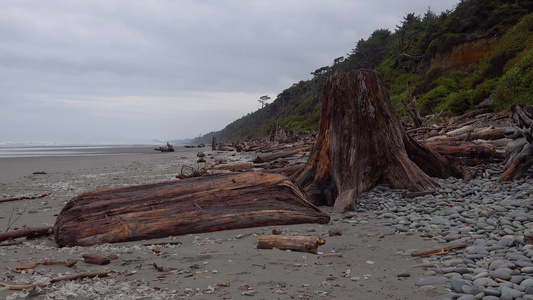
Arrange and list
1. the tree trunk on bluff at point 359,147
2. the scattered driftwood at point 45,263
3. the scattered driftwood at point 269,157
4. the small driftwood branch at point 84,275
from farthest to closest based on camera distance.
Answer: the scattered driftwood at point 269,157
the tree trunk on bluff at point 359,147
the scattered driftwood at point 45,263
the small driftwood branch at point 84,275

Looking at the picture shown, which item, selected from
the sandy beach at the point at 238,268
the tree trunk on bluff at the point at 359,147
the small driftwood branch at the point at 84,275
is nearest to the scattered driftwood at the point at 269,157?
the tree trunk on bluff at the point at 359,147

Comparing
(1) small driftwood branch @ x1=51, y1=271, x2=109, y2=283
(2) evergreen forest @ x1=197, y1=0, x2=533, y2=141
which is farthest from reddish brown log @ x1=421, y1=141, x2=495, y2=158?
(1) small driftwood branch @ x1=51, y1=271, x2=109, y2=283

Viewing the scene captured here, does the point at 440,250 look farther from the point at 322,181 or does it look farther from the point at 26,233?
the point at 26,233

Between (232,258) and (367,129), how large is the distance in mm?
4107

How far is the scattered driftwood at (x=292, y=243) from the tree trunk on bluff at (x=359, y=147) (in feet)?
8.49

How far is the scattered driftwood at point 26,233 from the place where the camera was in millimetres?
4566

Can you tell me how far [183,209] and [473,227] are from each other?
3703 mm

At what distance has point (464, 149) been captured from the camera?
8.00 m

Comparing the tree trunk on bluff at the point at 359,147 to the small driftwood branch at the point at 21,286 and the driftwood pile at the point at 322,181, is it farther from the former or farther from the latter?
the small driftwood branch at the point at 21,286

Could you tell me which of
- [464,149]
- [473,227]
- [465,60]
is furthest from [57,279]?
[465,60]

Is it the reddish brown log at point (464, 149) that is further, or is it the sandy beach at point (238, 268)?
the reddish brown log at point (464, 149)

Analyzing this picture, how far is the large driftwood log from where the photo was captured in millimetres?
4598

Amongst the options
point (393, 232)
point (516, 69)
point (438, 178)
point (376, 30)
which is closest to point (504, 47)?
point (516, 69)

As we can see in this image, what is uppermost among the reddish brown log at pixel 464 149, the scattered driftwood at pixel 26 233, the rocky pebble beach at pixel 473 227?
the reddish brown log at pixel 464 149
